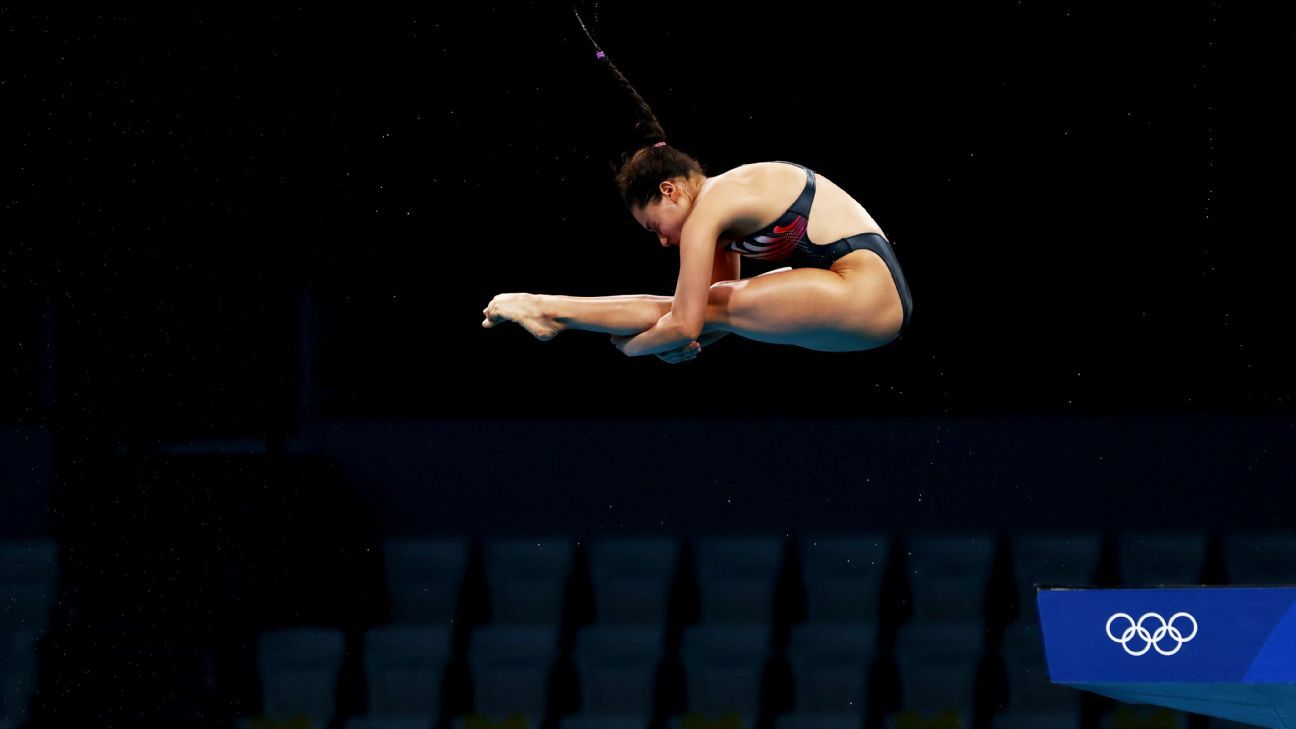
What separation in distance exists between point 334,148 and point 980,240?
10.8 ft

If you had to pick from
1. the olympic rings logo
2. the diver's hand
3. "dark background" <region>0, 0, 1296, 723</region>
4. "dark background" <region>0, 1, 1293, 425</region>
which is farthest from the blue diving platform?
"dark background" <region>0, 1, 1293, 425</region>

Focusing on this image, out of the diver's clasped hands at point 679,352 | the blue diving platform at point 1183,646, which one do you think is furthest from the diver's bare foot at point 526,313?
the blue diving platform at point 1183,646

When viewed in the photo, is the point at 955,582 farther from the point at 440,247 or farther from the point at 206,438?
the point at 206,438

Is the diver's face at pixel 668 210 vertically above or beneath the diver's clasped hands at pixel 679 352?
above

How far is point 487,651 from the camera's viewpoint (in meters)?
6.59

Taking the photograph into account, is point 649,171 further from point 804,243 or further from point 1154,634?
point 1154,634

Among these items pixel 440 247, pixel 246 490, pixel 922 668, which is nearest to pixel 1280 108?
pixel 922 668

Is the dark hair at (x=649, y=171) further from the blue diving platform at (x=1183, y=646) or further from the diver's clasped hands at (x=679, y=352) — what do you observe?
the blue diving platform at (x=1183, y=646)

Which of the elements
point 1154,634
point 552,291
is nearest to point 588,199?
point 552,291

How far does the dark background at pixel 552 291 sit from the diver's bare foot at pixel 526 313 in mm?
2570

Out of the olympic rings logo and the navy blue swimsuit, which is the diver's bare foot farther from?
the olympic rings logo

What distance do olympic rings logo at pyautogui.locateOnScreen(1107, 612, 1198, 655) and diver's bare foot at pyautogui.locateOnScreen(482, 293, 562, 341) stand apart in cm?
206

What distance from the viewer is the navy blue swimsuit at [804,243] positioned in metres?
3.92

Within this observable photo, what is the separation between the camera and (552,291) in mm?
7609
